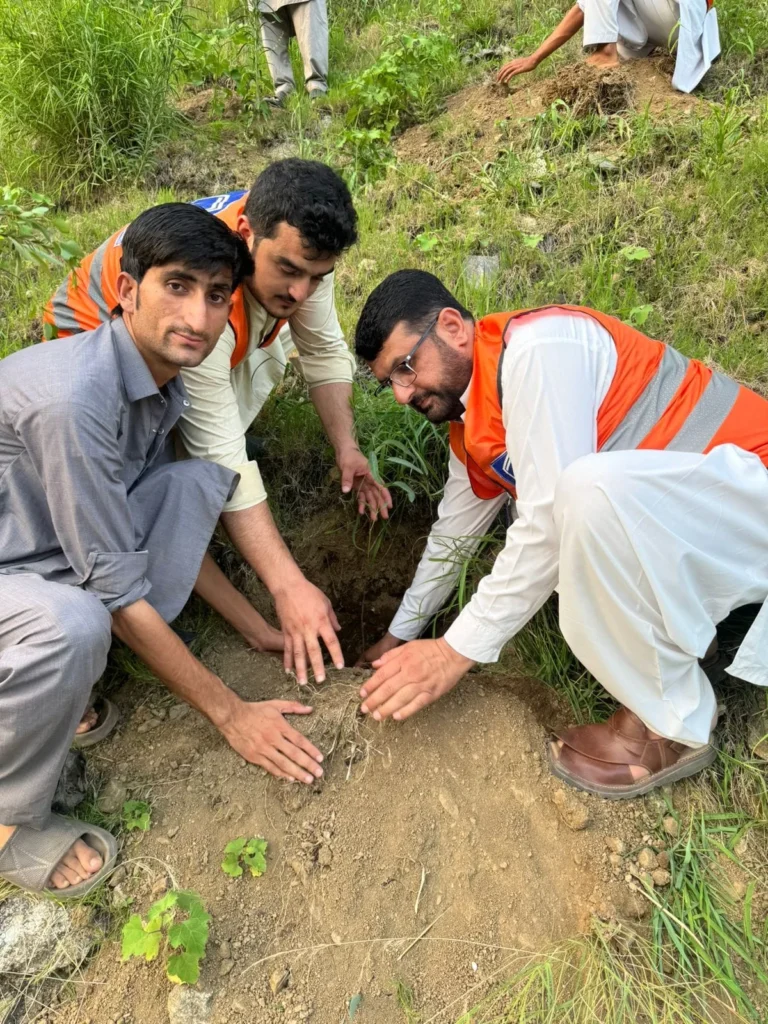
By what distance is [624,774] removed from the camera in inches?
68.5

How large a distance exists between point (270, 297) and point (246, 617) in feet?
3.16

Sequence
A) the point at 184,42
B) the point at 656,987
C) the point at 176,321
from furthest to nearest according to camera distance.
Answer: the point at 184,42
the point at 176,321
the point at 656,987

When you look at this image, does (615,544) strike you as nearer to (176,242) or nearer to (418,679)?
(418,679)

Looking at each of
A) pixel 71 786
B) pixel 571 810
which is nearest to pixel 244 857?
pixel 71 786

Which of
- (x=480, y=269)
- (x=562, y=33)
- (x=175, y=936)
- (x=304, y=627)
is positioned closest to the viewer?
(x=175, y=936)

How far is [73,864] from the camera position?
163 centimetres

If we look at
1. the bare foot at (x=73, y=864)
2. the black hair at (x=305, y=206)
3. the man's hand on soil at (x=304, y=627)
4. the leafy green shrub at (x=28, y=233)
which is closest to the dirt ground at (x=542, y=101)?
the black hair at (x=305, y=206)

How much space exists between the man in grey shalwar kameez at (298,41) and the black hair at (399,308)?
351 centimetres

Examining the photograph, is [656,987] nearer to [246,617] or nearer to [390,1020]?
[390,1020]

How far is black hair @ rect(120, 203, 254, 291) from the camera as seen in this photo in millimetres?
1701

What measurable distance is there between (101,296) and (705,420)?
1.69 metres

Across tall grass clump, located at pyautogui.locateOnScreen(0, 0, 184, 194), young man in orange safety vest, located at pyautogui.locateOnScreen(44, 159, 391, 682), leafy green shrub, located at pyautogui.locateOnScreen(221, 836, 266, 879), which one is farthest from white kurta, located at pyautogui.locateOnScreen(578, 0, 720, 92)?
leafy green shrub, located at pyautogui.locateOnScreen(221, 836, 266, 879)

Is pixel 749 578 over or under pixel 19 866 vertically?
over

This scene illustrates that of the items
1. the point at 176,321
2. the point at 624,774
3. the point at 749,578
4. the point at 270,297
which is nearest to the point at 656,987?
the point at 624,774
